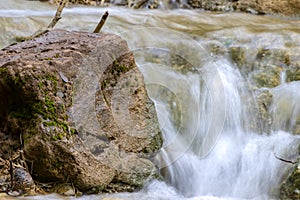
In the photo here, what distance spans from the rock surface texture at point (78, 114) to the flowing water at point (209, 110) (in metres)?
0.17

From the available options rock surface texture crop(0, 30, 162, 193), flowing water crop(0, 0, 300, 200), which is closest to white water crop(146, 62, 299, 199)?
flowing water crop(0, 0, 300, 200)

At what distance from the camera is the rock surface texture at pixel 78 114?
280cm

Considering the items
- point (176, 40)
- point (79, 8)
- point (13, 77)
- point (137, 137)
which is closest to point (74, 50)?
point (13, 77)

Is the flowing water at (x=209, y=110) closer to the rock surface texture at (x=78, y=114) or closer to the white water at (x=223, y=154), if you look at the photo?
the white water at (x=223, y=154)

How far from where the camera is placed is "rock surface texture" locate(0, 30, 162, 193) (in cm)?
280

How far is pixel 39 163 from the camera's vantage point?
2.81 m

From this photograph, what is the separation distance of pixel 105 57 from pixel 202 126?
115 centimetres

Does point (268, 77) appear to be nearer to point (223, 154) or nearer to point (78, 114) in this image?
point (223, 154)

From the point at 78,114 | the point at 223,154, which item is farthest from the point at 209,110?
the point at 78,114

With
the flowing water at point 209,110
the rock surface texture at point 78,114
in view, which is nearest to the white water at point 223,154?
the flowing water at point 209,110

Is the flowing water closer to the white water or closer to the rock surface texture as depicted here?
the white water

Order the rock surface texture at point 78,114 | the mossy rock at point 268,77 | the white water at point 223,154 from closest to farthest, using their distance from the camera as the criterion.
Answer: the rock surface texture at point 78,114 → the white water at point 223,154 → the mossy rock at point 268,77

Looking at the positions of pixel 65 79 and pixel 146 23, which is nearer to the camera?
pixel 65 79

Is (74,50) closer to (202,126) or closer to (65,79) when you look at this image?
(65,79)
